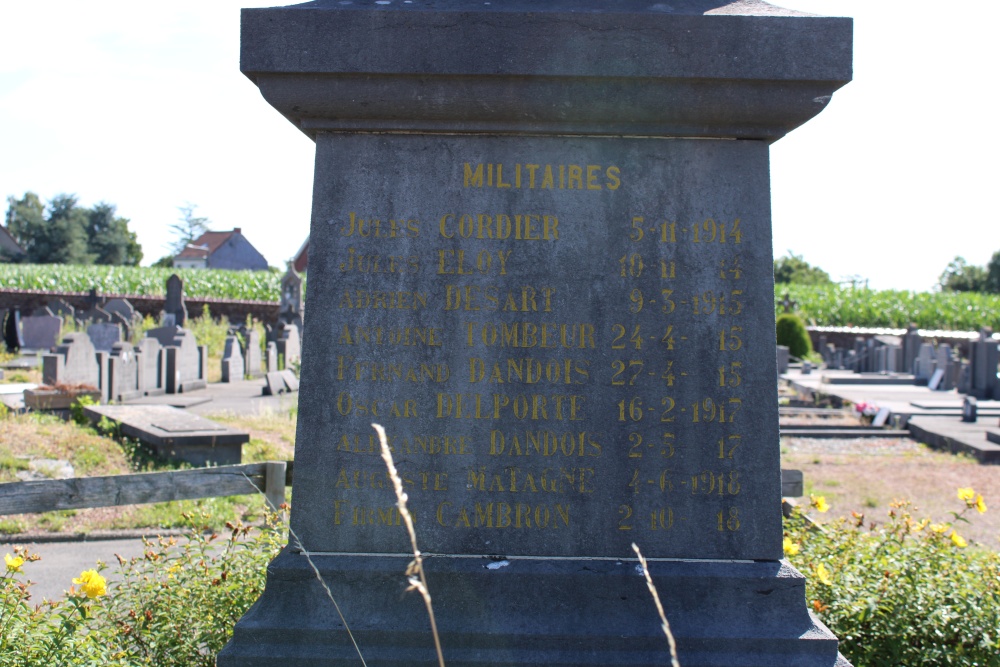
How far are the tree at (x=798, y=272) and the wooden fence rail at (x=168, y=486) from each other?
2816 inches

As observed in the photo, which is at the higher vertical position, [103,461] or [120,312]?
[120,312]

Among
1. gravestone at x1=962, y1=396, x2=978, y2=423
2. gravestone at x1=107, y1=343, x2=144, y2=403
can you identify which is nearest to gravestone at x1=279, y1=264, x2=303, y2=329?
gravestone at x1=107, y1=343, x2=144, y2=403

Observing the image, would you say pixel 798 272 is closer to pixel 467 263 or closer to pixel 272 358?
pixel 272 358

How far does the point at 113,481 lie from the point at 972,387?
20.6 m

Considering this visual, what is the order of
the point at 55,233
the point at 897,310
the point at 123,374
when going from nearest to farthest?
1. the point at 123,374
2. the point at 897,310
3. the point at 55,233

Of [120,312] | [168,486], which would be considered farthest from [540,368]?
[120,312]

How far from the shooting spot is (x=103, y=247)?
8169 cm

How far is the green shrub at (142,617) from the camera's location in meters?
3.36

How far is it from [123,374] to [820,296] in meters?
40.5

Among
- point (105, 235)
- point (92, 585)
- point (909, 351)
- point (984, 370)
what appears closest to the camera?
point (92, 585)

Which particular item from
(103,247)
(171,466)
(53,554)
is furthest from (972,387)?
(103,247)

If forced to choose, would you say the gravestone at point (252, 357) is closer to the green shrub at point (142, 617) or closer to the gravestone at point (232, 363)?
the gravestone at point (232, 363)

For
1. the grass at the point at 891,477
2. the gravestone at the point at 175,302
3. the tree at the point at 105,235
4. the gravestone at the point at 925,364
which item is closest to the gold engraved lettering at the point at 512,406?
the grass at the point at 891,477

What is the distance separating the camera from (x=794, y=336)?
3080 centimetres
